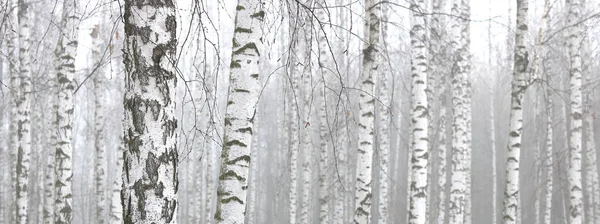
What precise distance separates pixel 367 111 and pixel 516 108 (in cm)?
191

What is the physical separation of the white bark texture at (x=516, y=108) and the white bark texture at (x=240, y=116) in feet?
12.4

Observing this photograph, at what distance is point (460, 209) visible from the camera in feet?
33.3

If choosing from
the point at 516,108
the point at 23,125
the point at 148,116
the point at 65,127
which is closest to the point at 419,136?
the point at 516,108

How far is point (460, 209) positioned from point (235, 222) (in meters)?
6.75

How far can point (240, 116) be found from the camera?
4461mm

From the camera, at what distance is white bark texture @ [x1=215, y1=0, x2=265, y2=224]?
4387 millimetres

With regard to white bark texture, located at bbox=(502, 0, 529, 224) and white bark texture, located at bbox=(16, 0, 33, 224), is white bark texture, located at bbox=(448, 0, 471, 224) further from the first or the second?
white bark texture, located at bbox=(16, 0, 33, 224)

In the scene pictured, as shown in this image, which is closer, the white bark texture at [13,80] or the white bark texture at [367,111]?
the white bark texture at [367,111]

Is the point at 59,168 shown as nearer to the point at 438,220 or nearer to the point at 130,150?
the point at 130,150

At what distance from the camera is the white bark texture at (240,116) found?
4.39 m

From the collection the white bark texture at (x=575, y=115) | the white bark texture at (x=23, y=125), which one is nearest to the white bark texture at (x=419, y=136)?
the white bark texture at (x=575, y=115)

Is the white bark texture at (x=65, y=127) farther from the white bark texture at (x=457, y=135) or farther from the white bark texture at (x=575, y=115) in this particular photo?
the white bark texture at (x=575, y=115)

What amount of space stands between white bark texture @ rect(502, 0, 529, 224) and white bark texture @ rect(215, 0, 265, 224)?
379cm

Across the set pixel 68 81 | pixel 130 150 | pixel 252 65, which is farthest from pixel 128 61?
pixel 68 81
